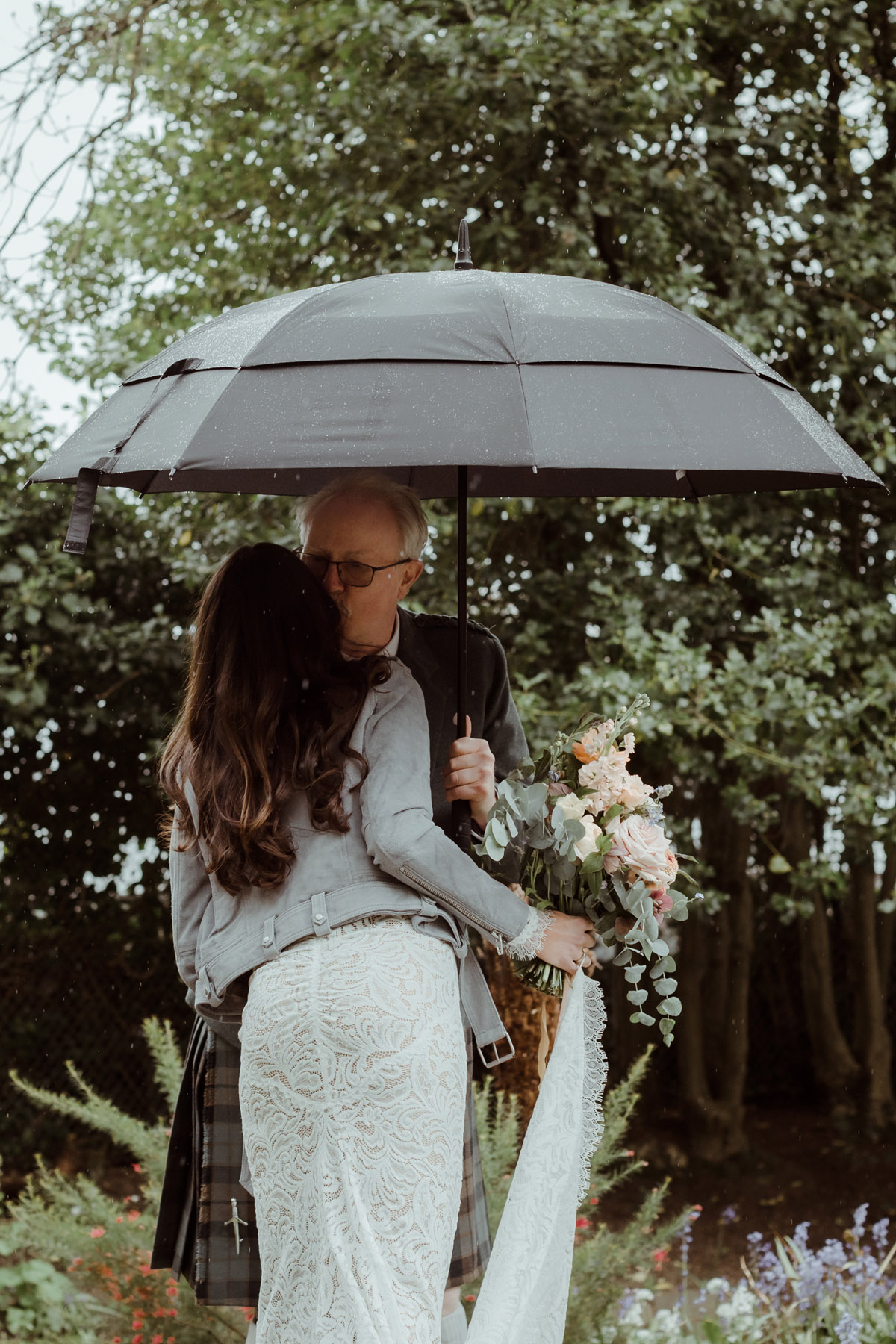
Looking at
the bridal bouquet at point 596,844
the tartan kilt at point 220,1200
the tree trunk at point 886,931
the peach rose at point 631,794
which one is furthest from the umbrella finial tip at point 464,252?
the tree trunk at point 886,931

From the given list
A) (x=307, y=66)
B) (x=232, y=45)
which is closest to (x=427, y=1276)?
(x=307, y=66)

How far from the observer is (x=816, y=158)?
14.9 feet

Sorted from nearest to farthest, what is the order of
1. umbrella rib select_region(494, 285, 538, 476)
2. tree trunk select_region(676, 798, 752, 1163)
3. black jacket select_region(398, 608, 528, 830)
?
umbrella rib select_region(494, 285, 538, 476) < black jacket select_region(398, 608, 528, 830) < tree trunk select_region(676, 798, 752, 1163)

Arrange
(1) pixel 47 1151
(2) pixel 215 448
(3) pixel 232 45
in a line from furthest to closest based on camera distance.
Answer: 1. (1) pixel 47 1151
2. (3) pixel 232 45
3. (2) pixel 215 448

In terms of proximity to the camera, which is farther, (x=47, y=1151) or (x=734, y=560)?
(x=47, y=1151)

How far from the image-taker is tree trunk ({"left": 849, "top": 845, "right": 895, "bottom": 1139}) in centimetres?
544

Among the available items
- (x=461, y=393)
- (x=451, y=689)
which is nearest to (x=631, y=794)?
(x=451, y=689)

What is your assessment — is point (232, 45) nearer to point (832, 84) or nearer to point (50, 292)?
point (50, 292)

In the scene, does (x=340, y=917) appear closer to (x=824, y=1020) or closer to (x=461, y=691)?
(x=461, y=691)

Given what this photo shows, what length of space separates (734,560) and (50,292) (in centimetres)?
269

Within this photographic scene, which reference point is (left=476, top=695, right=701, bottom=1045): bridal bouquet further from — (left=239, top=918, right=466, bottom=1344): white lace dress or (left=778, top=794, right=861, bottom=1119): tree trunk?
(left=778, top=794, right=861, bottom=1119): tree trunk

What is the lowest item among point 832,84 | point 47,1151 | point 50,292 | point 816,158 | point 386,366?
point 47,1151

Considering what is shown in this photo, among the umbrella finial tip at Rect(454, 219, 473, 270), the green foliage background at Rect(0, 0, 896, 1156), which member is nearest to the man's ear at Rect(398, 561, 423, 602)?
the umbrella finial tip at Rect(454, 219, 473, 270)

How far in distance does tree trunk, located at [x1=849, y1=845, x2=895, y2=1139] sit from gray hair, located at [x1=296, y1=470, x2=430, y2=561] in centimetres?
394
